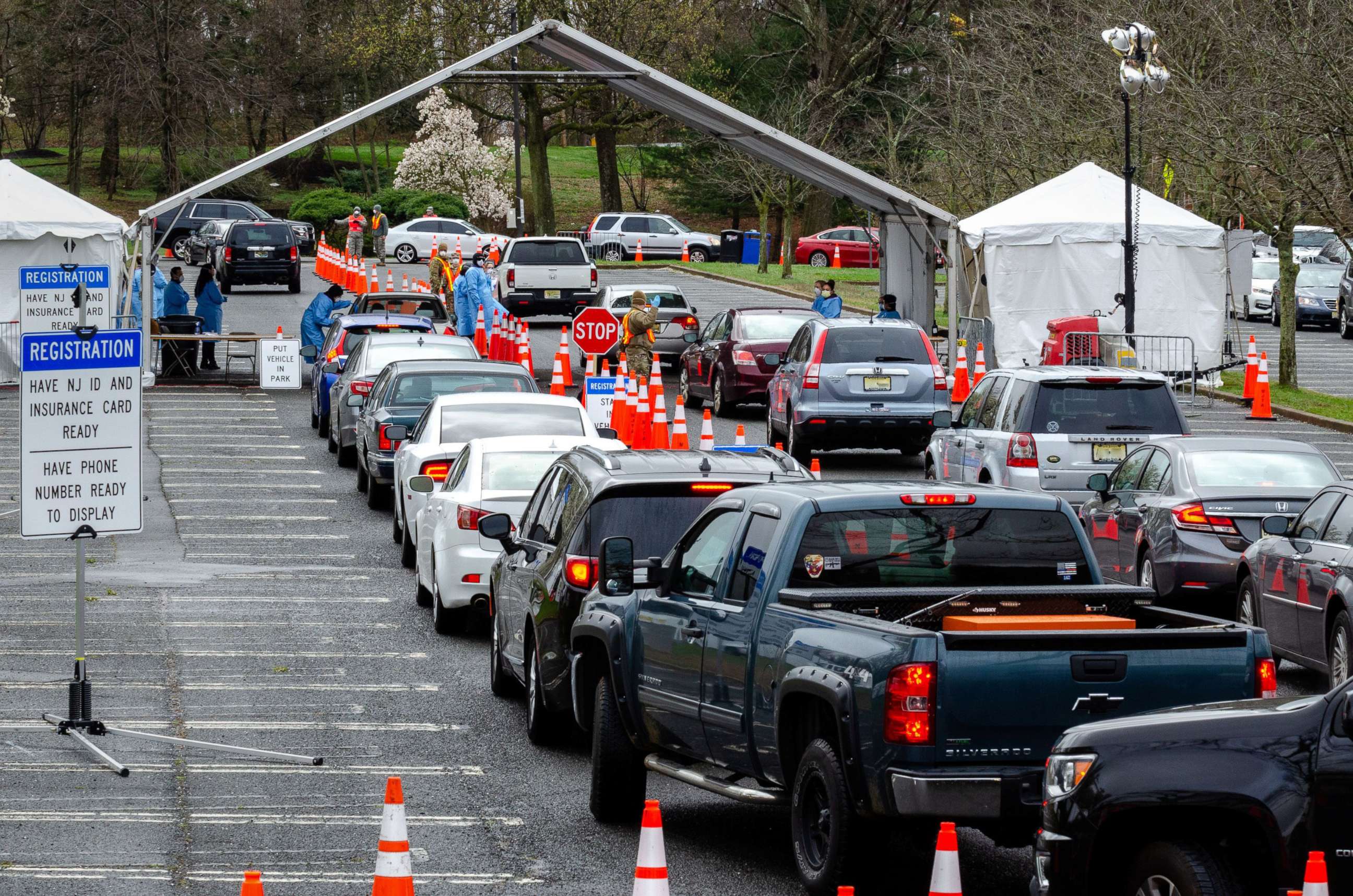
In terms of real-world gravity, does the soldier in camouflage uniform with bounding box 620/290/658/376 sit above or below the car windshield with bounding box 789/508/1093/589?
above

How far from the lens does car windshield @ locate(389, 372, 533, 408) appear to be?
21.0 meters

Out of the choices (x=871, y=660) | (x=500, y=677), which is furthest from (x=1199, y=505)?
(x=871, y=660)

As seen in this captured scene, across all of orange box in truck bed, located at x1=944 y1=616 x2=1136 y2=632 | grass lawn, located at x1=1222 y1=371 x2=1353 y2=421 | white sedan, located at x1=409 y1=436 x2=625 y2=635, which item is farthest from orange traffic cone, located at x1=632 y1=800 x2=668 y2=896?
grass lawn, located at x1=1222 y1=371 x2=1353 y2=421

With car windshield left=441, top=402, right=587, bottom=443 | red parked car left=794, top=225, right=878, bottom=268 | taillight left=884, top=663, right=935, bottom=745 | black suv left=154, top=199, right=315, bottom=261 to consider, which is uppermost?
black suv left=154, top=199, right=315, bottom=261

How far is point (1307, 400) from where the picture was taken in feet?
105

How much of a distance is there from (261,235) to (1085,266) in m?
25.2

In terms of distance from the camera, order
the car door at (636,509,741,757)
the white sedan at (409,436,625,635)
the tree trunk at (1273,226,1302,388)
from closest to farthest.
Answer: the car door at (636,509,741,757) → the white sedan at (409,436,625,635) → the tree trunk at (1273,226,1302,388)

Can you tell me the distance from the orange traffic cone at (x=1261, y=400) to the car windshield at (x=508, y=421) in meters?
15.5

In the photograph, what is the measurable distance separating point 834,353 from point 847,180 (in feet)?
42.6

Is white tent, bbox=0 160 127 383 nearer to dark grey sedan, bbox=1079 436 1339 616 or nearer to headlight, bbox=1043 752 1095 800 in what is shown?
dark grey sedan, bbox=1079 436 1339 616

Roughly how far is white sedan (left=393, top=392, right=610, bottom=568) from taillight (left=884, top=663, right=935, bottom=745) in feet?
34.1

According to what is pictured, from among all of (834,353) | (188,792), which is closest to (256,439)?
(834,353)

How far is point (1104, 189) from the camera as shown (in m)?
33.9

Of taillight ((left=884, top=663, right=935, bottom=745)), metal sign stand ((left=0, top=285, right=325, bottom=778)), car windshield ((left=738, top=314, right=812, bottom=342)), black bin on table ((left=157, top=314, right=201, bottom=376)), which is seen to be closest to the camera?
taillight ((left=884, top=663, right=935, bottom=745))
